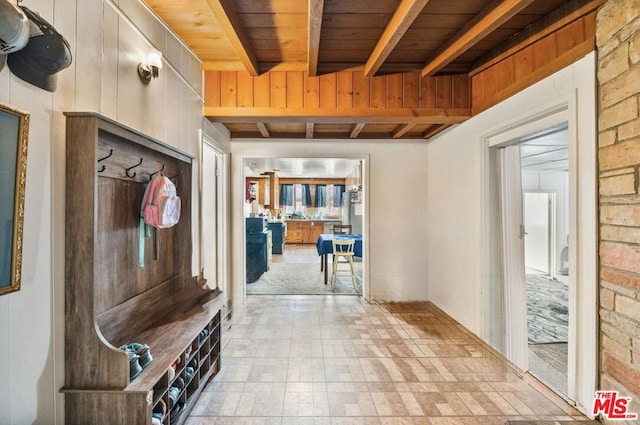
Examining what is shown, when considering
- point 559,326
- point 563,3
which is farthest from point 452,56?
point 559,326

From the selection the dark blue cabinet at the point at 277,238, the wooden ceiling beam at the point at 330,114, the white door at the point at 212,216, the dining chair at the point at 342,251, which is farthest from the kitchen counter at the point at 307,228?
the wooden ceiling beam at the point at 330,114

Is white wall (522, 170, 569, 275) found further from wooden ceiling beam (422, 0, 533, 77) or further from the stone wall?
the stone wall

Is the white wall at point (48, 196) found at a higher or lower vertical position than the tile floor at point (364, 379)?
higher

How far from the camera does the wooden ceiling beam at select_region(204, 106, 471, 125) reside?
2727 millimetres

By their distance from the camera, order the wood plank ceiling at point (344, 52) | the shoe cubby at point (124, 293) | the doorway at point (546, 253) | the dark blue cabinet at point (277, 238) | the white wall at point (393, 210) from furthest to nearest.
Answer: the dark blue cabinet at point (277, 238) < the white wall at point (393, 210) < the doorway at point (546, 253) < the wood plank ceiling at point (344, 52) < the shoe cubby at point (124, 293)

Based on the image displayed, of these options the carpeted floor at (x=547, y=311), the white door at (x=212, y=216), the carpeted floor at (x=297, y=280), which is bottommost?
the carpeted floor at (x=547, y=311)

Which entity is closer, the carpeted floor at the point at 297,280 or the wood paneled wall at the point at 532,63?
the wood paneled wall at the point at 532,63

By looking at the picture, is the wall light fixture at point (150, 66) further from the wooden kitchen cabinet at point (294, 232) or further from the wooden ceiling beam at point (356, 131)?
the wooden kitchen cabinet at point (294, 232)

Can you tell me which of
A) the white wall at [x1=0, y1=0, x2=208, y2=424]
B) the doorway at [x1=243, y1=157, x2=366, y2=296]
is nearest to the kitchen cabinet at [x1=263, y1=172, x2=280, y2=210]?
the doorway at [x1=243, y1=157, x2=366, y2=296]

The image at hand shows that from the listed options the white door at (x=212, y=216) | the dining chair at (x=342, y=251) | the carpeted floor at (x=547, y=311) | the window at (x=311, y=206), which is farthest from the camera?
the window at (x=311, y=206)

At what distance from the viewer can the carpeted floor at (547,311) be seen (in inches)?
125

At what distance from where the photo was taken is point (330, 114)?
108 inches

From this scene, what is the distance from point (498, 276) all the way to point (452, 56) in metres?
1.91

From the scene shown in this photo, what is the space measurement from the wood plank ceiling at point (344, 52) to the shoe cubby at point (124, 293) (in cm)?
87
